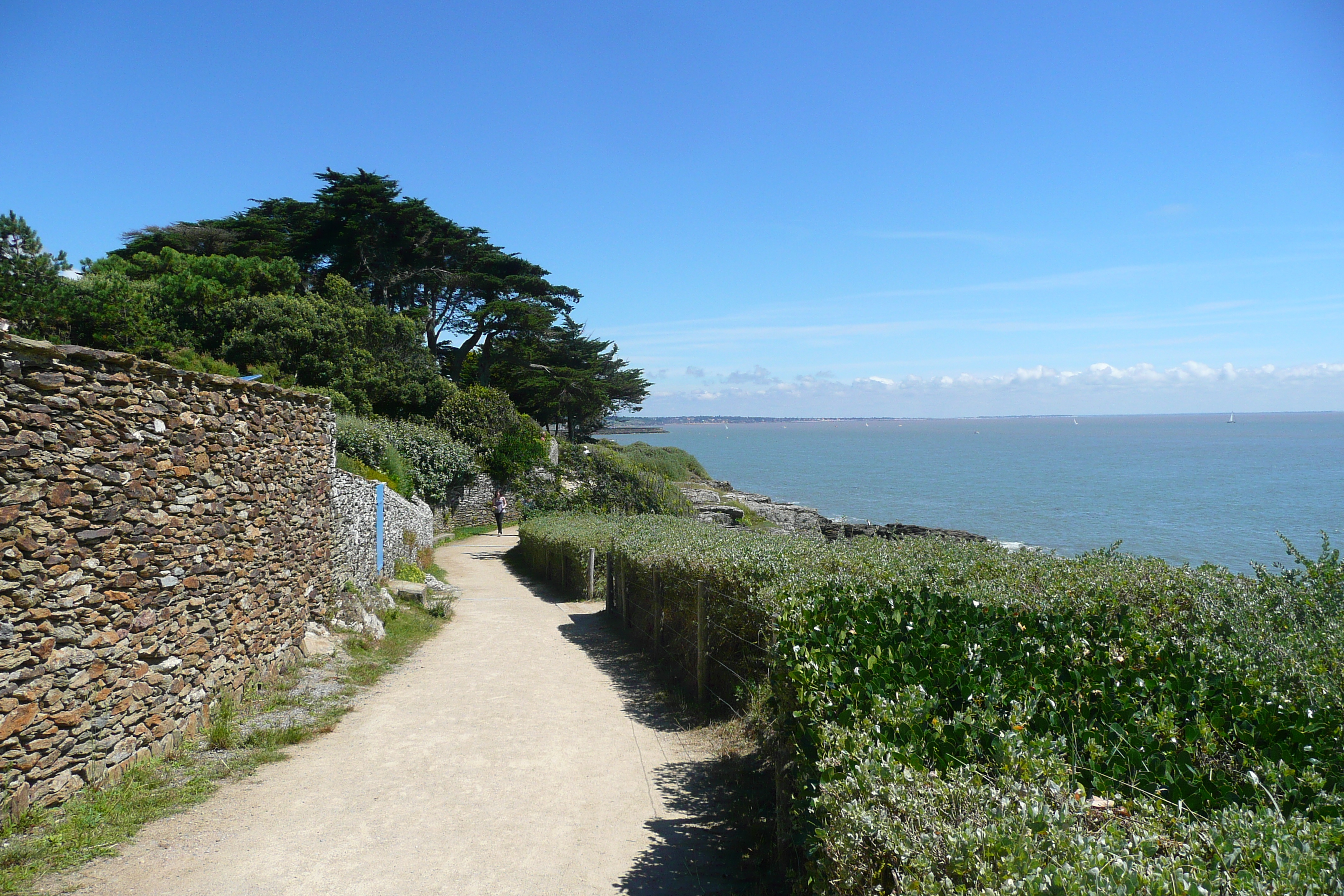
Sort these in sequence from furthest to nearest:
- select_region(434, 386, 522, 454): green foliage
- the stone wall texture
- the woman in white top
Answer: select_region(434, 386, 522, 454): green foliage
the woman in white top
the stone wall texture

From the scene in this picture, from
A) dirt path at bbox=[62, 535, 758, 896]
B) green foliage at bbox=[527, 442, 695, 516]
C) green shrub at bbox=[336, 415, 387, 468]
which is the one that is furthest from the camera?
green foliage at bbox=[527, 442, 695, 516]

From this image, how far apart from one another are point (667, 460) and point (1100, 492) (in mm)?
31811

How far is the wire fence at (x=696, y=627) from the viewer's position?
6.46 metres

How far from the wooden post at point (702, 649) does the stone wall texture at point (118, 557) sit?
4.36 meters

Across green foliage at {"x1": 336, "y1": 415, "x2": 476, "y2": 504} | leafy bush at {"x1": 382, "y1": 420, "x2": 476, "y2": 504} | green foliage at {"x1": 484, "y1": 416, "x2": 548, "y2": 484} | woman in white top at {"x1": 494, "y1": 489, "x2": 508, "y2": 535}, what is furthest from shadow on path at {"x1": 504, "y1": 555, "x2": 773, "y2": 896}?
green foliage at {"x1": 484, "y1": 416, "x2": 548, "y2": 484}

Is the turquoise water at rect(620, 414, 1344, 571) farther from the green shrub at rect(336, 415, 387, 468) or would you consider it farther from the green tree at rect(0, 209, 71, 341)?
the green tree at rect(0, 209, 71, 341)

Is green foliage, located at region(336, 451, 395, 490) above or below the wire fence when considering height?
above

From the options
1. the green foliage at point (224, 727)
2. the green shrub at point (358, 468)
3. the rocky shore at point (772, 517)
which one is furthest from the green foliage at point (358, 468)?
the rocky shore at point (772, 517)

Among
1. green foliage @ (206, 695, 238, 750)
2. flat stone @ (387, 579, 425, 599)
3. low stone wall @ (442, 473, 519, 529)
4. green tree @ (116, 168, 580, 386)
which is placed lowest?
low stone wall @ (442, 473, 519, 529)

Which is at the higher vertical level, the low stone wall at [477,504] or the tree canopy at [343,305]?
the tree canopy at [343,305]

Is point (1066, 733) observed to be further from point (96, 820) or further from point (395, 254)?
point (395, 254)

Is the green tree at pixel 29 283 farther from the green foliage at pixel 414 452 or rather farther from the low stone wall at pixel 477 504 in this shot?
the low stone wall at pixel 477 504

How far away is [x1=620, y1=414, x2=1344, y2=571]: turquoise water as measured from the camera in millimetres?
34688

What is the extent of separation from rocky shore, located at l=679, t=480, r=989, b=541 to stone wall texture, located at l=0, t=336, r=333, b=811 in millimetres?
18096
